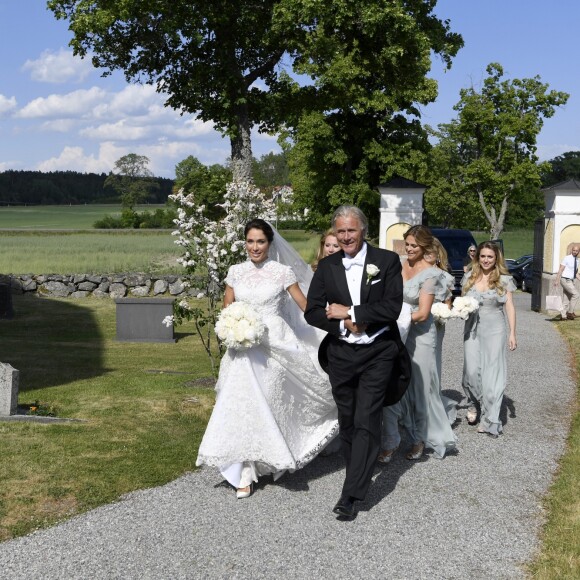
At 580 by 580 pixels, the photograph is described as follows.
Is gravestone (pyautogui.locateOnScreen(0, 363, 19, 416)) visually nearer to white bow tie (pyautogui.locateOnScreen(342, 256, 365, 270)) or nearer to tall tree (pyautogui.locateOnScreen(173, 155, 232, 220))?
white bow tie (pyautogui.locateOnScreen(342, 256, 365, 270))

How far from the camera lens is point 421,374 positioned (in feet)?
27.2

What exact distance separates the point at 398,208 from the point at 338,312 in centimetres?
1986

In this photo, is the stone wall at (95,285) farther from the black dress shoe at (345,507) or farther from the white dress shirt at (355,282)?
the black dress shoe at (345,507)

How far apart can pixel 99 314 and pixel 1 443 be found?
51.4ft

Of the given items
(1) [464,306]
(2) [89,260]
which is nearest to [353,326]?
(1) [464,306]

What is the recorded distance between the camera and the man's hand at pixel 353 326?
6371 mm

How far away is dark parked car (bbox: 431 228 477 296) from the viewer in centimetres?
2936

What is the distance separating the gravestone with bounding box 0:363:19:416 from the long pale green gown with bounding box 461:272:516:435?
15.2ft

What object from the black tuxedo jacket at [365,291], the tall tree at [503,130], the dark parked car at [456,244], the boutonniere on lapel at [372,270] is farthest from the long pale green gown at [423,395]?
the tall tree at [503,130]

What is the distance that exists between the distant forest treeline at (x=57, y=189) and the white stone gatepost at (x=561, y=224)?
134316 millimetres

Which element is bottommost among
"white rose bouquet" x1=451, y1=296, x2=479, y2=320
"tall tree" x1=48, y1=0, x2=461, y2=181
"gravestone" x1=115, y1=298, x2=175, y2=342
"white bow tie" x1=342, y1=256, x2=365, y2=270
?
"gravestone" x1=115, y1=298, x2=175, y2=342

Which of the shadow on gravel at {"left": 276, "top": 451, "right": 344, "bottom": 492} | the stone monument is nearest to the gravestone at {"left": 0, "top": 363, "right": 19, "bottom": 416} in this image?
the shadow on gravel at {"left": 276, "top": 451, "right": 344, "bottom": 492}

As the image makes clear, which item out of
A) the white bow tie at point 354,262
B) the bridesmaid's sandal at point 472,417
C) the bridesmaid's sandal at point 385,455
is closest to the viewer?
the white bow tie at point 354,262

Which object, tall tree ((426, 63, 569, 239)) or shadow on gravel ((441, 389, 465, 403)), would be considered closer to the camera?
shadow on gravel ((441, 389, 465, 403))
